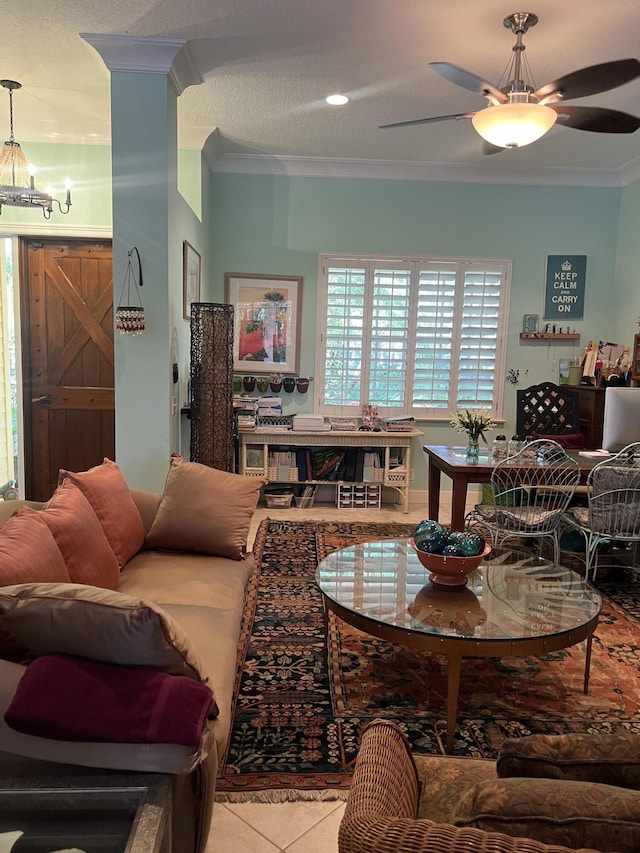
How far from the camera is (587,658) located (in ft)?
8.21

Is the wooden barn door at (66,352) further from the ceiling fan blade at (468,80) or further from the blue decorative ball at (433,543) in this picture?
the blue decorative ball at (433,543)

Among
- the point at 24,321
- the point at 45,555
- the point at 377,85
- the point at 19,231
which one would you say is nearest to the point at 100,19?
the point at 377,85

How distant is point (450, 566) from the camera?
93.9 inches

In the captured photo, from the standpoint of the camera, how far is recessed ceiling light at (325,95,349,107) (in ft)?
13.1

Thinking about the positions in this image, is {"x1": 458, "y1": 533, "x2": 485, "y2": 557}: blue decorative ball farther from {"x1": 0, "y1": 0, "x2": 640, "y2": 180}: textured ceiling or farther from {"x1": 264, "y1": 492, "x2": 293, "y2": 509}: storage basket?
{"x1": 264, "y1": 492, "x2": 293, "y2": 509}: storage basket

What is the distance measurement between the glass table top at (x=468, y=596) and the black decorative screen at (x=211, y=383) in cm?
159

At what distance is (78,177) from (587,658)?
15.7ft

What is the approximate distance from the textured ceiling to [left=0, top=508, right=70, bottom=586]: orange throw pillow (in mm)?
2634

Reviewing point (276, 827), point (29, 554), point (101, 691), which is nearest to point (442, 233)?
point (29, 554)

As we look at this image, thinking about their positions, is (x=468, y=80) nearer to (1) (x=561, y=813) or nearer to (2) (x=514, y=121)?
(2) (x=514, y=121)

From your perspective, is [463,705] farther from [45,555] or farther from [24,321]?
[24,321]

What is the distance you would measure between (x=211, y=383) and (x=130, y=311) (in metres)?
0.86

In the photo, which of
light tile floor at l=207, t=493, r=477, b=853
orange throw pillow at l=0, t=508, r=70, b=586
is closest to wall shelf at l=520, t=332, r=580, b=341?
light tile floor at l=207, t=493, r=477, b=853

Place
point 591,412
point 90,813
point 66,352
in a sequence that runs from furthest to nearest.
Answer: point 591,412
point 66,352
point 90,813
